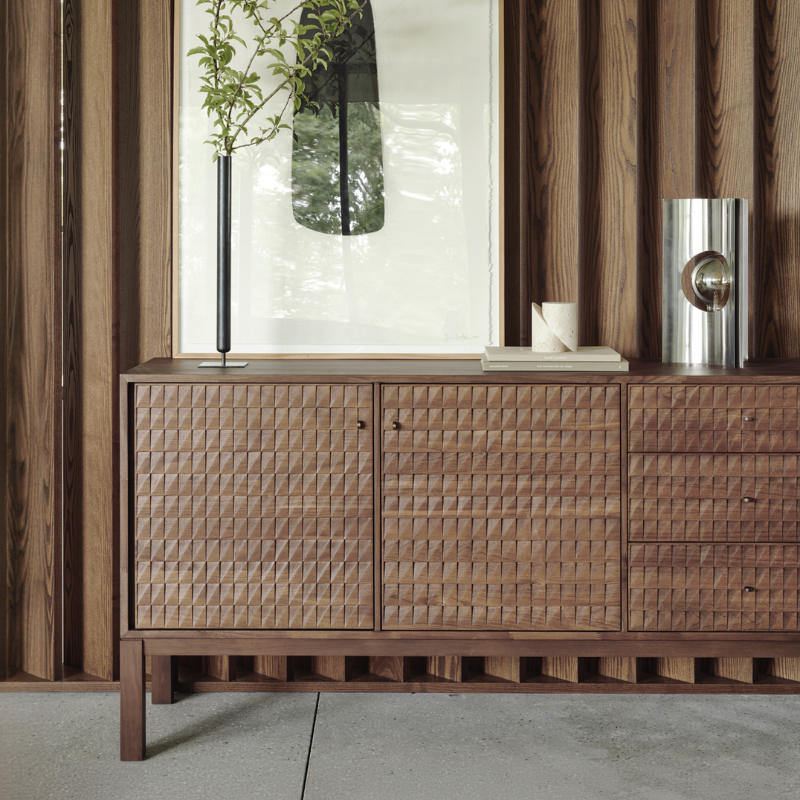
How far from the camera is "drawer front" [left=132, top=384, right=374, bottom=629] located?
196cm

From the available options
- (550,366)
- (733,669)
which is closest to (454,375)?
(550,366)

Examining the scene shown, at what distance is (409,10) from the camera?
2297 millimetres

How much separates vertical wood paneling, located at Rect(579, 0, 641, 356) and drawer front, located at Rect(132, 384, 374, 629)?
842mm

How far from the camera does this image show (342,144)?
2311mm

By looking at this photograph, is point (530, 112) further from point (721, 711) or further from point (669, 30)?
point (721, 711)

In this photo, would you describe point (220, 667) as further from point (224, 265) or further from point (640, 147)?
point (640, 147)

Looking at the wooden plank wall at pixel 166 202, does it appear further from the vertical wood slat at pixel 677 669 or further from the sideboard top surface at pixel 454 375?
the sideboard top surface at pixel 454 375

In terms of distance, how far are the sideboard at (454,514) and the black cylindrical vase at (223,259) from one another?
176 mm

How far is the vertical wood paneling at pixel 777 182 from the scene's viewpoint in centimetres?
236

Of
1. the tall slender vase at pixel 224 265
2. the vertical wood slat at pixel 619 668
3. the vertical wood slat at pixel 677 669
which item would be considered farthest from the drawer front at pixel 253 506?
the vertical wood slat at pixel 677 669

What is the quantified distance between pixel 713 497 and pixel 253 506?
1.11 meters

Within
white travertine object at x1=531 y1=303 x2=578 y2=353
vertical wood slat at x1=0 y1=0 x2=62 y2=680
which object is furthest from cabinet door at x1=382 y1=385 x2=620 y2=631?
vertical wood slat at x1=0 y1=0 x2=62 y2=680

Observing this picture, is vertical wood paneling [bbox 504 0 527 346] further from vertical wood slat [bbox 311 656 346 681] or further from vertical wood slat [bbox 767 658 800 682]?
vertical wood slat [bbox 767 658 800 682]

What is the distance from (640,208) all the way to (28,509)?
1933 millimetres
